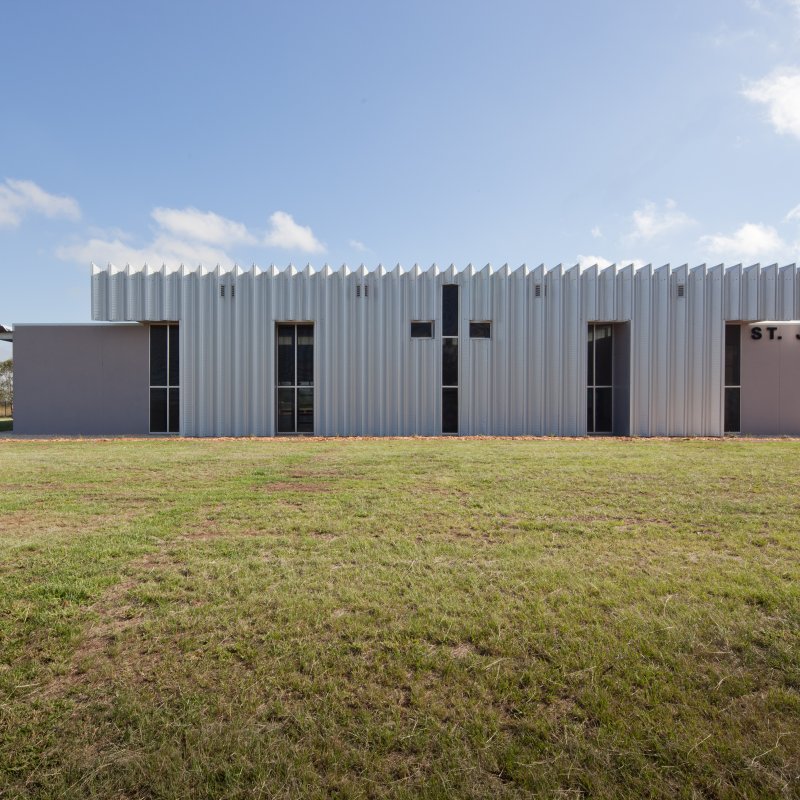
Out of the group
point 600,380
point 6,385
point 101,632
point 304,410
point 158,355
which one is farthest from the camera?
point 6,385

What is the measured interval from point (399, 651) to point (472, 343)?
18.7m

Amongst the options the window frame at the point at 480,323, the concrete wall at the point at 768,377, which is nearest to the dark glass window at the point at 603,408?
the window frame at the point at 480,323

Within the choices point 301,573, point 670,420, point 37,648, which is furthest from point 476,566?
point 670,420

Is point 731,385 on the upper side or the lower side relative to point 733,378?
lower

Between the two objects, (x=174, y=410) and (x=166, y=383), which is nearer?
(x=174, y=410)

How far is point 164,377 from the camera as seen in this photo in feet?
72.7

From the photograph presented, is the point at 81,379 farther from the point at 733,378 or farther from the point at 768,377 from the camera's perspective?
the point at 768,377

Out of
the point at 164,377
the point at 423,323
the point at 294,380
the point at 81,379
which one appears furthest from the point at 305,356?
the point at 81,379

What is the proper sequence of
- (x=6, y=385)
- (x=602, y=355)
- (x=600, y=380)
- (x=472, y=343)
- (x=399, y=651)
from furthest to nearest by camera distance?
(x=6, y=385) < (x=600, y=380) < (x=602, y=355) < (x=472, y=343) < (x=399, y=651)

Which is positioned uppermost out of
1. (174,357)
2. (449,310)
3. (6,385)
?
(449,310)

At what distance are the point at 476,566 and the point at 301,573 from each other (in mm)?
1958

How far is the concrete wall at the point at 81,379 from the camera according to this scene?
875 inches

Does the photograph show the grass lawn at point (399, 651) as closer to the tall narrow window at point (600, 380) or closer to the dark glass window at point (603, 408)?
the tall narrow window at point (600, 380)

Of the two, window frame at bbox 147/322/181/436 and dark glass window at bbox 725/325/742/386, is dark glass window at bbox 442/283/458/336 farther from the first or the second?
dark glass window at bbox 725/325/742/386
